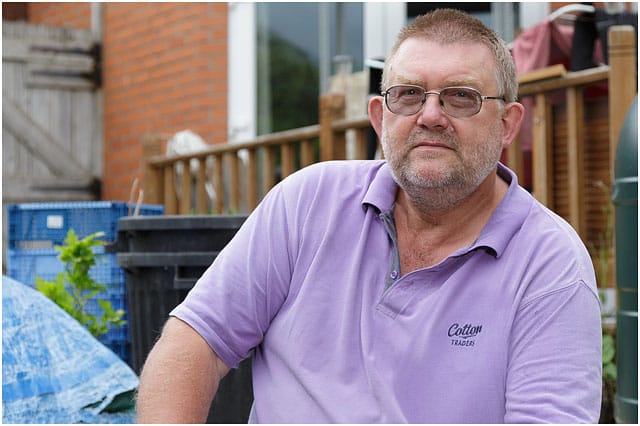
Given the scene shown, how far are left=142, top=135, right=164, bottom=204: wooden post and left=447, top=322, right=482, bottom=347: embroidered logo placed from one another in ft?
15.8

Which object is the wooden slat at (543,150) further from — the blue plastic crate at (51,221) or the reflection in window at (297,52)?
the reflection in window at (297,52)

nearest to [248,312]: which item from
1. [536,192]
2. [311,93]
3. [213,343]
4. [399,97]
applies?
[213,343]

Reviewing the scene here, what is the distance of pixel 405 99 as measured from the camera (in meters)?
2.06

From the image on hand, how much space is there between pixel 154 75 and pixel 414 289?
274 inches

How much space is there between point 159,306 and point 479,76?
4.68 feet

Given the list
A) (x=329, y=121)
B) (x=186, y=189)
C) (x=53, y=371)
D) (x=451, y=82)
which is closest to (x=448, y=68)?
(x=451, y=82)

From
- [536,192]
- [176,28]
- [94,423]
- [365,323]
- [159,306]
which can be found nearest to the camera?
[365,323]

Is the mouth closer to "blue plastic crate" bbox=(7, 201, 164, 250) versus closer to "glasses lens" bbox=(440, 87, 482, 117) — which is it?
"glasses lens" bbox=(440, 87, 482, 117)

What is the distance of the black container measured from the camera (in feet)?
9.57

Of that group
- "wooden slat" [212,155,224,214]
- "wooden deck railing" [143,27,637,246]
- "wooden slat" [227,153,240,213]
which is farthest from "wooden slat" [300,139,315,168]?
"wooden slat" [212,155,224,214]

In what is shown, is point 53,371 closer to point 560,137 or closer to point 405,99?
point 405,99

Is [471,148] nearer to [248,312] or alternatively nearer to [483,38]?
[483,38]

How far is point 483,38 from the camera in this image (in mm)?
2059

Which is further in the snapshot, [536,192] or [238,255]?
[536,192]
